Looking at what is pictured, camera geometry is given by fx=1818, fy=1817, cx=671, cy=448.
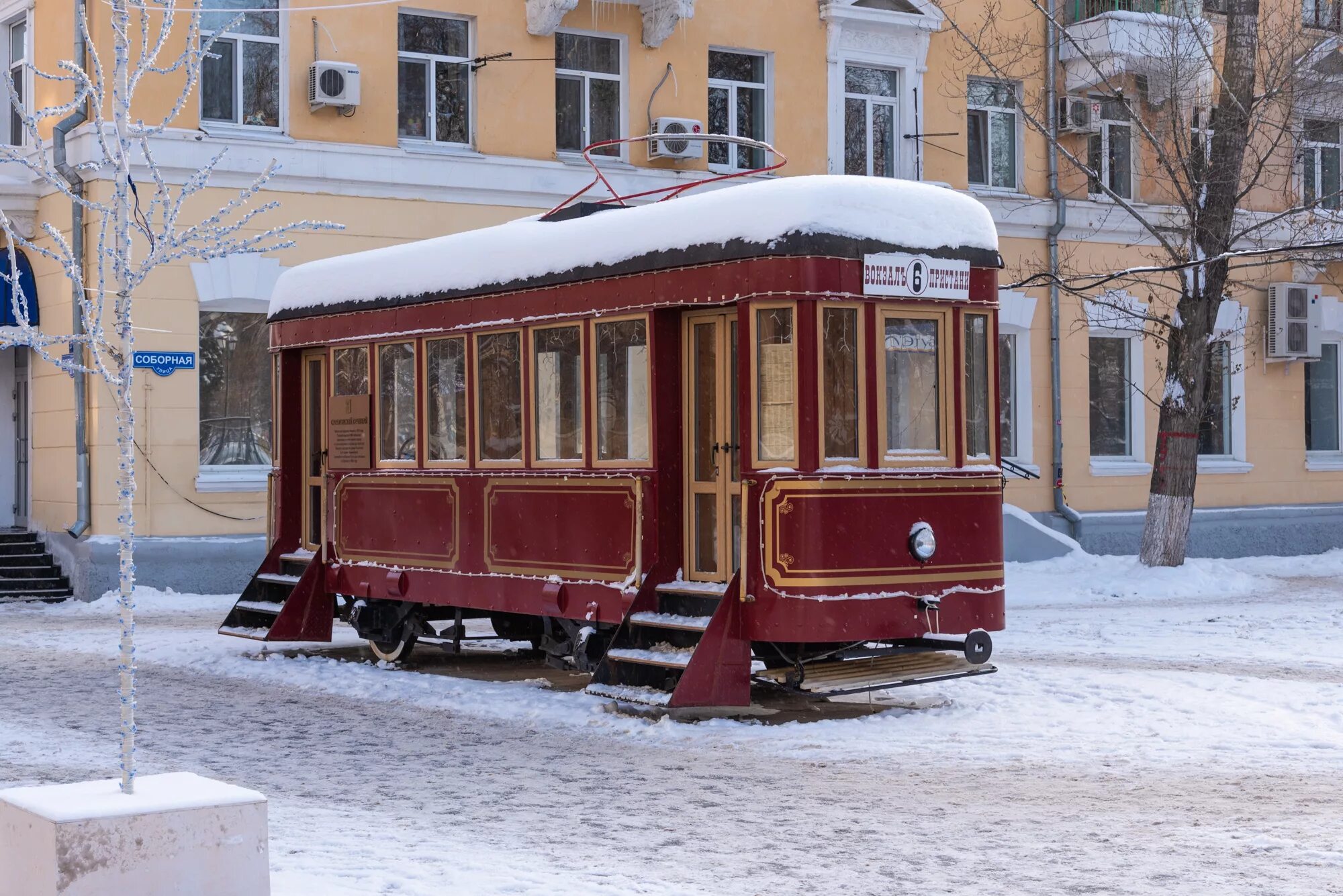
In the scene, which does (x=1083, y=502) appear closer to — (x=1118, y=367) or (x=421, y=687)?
(x=1118, y=367)

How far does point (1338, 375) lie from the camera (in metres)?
27.9

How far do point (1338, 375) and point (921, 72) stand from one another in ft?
28.6

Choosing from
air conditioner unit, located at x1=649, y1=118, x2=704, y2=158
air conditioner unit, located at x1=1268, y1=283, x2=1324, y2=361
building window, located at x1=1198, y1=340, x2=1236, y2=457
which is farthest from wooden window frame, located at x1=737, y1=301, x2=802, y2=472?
air conditioner unit, located at x1=1268, y1=283, x2=1324, y2=361

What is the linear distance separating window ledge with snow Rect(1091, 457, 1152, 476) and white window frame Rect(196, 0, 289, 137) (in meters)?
11.9

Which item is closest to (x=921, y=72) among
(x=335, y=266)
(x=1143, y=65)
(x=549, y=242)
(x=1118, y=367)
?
(x=1143, y=65)

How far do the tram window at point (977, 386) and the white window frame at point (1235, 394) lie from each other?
50.9 feet

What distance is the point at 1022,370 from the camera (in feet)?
81.3

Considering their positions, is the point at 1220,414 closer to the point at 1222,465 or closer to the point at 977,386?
the point at 1222,465

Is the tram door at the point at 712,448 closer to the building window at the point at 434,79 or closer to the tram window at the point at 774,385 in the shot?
the tram window at the point at 774,385

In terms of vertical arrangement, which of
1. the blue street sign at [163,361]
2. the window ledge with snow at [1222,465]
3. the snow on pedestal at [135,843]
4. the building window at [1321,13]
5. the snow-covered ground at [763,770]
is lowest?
the snow-covered ground at [763,770]

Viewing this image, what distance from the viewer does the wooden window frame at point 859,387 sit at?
10625 mm

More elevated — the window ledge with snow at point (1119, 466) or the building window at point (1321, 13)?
the building window at point (1321, 13)

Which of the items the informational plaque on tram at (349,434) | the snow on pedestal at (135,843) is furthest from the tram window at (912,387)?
the snow on pedestal at (135,843)

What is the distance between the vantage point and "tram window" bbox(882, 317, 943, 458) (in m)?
11.0
